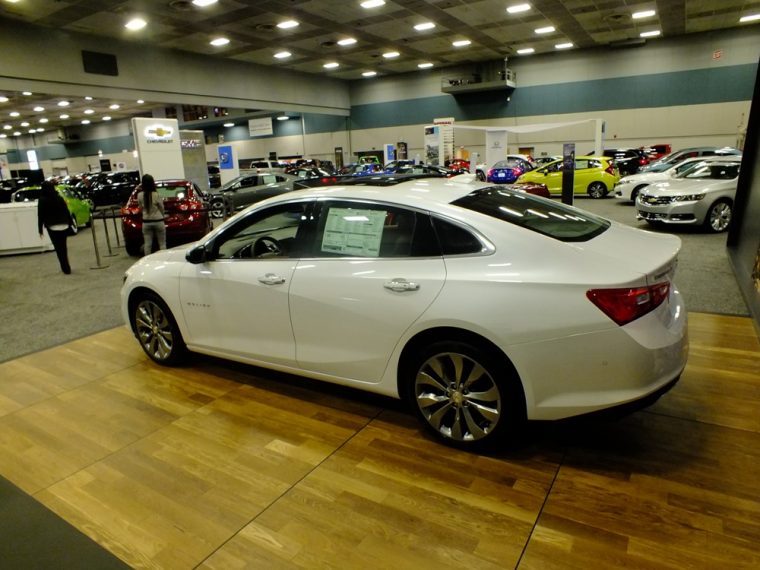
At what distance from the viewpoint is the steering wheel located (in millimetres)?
3567

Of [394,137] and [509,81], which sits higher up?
[509,81]

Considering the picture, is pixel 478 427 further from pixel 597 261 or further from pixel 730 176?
pixel 730 176

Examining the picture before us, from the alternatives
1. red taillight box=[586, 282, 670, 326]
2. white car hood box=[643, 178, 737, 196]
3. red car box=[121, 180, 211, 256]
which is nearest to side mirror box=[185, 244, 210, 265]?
red taillight box=[586, 282, 670, 326]

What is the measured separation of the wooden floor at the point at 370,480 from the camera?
221 centimetres

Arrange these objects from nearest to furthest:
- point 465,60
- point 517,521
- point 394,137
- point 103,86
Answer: point 517,521 → point 103,86 → point 465,60 → point 394,137

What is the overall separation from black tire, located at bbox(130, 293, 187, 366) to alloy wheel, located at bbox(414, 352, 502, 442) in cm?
235

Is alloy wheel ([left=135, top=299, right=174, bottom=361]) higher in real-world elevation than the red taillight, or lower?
lower

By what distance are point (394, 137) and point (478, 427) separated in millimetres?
31386

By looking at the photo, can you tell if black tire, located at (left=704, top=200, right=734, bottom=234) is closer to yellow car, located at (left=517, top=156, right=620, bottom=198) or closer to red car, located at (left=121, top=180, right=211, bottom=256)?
yellow car, located at (left=517, top=156, right=620, bottom=198)

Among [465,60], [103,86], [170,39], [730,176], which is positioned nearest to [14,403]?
[730,176]

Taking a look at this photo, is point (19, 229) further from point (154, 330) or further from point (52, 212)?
point (154, 330)

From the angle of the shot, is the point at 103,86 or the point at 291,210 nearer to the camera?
the point at 291,210

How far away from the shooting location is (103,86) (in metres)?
16.2

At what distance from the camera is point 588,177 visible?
17391 mm
